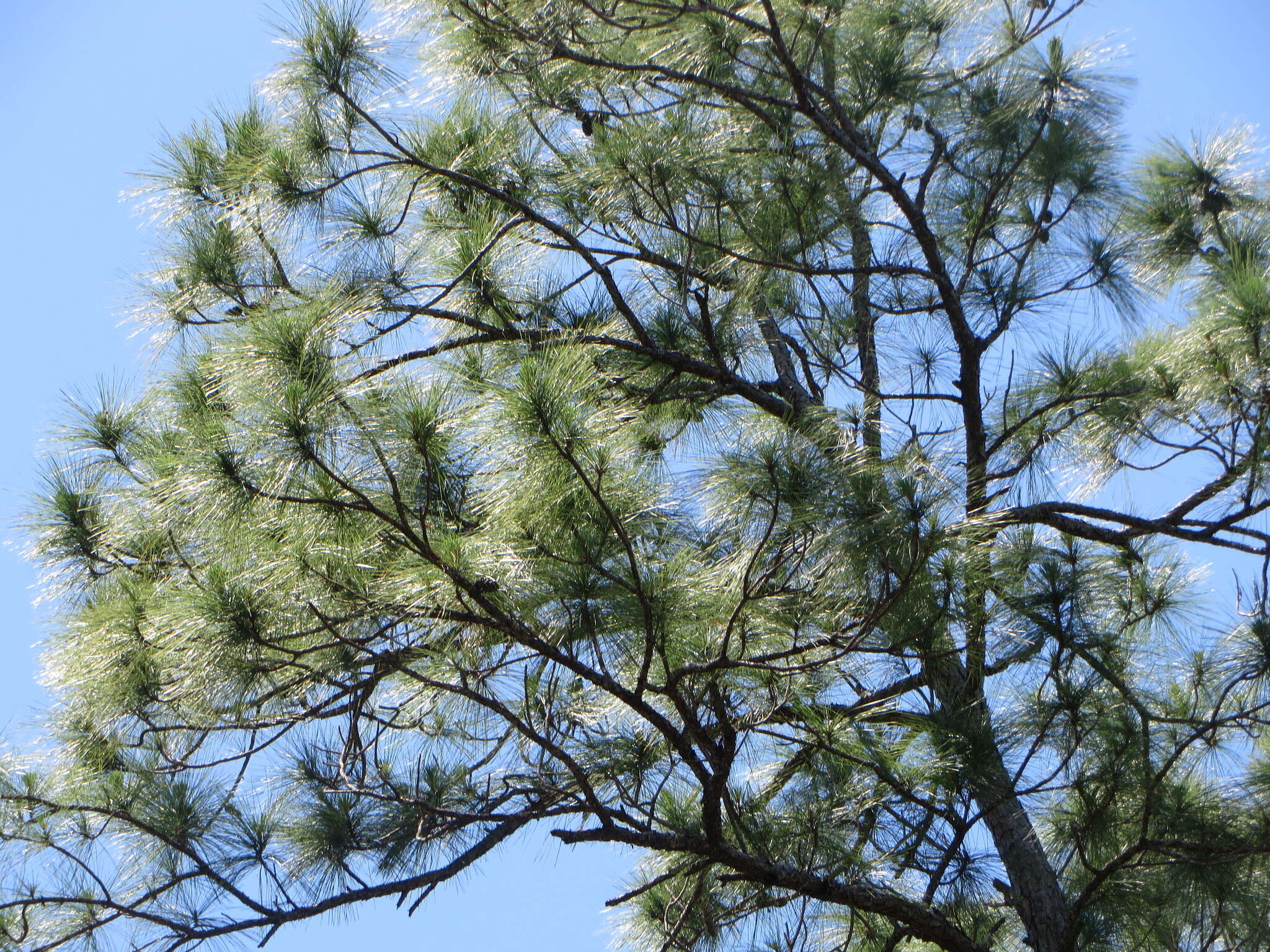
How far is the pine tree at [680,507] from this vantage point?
5.85ft

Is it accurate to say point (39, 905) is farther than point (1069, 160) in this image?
No

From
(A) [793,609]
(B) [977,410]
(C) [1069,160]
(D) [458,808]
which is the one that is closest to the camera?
(A) [793,609]

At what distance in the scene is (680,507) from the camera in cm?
211

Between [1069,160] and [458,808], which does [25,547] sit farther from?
[1069,160]

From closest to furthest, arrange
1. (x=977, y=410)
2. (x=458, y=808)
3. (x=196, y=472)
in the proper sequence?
(x=196, y=472)
(x=458, y=808)
(x=977, y=410)

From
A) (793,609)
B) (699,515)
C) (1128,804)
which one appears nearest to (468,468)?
(699,515)

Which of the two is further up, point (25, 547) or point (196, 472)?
point (25, 547)

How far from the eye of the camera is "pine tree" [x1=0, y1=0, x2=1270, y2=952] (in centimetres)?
178

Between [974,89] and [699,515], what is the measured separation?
131 centimetres

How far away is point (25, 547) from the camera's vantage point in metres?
2.63

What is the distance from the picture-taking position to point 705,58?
2.47 m

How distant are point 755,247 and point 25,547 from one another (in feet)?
5.20

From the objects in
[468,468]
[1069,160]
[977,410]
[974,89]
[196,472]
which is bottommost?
[196,472]

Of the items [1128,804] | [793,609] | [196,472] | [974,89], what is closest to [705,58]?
[974,89]
